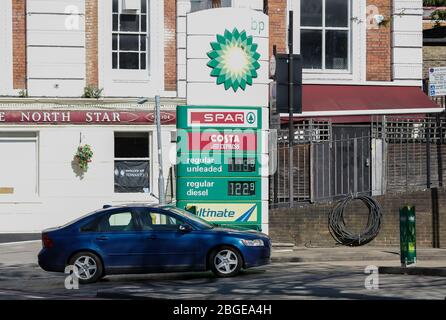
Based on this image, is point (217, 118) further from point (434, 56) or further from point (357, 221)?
point (434, 56)

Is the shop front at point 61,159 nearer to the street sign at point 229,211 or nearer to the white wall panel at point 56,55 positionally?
the white wall panel at point 56,55

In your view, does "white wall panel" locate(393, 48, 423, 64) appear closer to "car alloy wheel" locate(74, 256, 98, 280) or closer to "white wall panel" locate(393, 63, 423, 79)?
"white wall panel" locate(393, 63, 423, 79)

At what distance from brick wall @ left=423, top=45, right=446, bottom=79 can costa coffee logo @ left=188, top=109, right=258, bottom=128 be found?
497 inches

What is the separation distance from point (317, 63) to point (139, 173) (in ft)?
20.9

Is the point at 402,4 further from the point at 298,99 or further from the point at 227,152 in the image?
the point at 227,152

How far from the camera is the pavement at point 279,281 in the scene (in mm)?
14984

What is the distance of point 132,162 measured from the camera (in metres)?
28.6

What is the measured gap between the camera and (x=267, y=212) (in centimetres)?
2230

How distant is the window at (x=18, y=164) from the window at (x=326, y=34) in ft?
28.0

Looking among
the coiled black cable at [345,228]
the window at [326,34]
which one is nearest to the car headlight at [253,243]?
the coiled black cable at [345,228]

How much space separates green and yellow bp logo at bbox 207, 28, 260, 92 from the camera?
21.8m

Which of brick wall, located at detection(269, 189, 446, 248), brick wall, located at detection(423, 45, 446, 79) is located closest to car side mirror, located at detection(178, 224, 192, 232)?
brick wall, located at detection(269, 189, 446, 248)

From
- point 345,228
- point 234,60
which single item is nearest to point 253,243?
point 234,60
